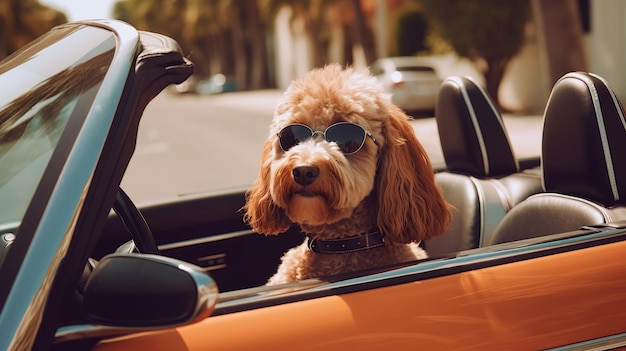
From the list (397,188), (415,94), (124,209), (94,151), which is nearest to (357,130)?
(397,188)

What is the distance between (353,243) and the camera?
2494 millimetres

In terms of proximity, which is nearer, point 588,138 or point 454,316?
point 454,316

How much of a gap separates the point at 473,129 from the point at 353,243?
41.3 inches

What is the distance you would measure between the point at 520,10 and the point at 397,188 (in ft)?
58.9

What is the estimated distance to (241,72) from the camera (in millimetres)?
59438

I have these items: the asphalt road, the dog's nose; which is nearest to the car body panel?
the dog's nose

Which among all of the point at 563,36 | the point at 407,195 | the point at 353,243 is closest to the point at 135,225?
the point at 353,243

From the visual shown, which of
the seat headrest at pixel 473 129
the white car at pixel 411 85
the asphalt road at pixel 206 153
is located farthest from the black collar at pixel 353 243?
the white car at pixel 411 85

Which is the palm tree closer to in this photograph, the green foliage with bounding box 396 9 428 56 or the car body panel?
the car body panel

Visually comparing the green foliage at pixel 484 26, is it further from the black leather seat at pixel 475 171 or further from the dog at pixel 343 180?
the dog at pixel 343 180

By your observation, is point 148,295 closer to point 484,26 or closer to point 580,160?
point 580,160

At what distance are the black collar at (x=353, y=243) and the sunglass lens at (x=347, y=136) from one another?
0.31 metres

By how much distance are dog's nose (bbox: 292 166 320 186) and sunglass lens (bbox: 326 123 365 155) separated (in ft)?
0.59

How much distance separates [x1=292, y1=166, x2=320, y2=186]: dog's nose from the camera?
2312 millimetres
